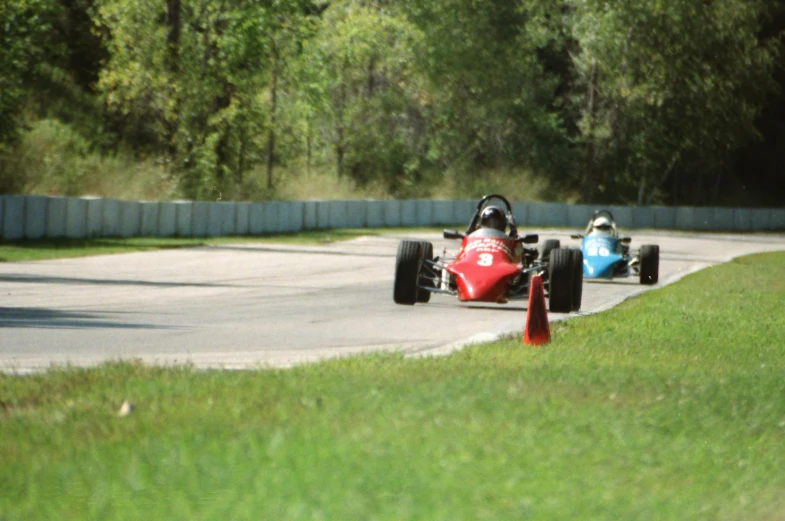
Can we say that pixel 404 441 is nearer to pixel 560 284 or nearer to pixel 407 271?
pixel 560 284

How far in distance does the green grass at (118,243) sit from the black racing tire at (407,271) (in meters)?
9.28

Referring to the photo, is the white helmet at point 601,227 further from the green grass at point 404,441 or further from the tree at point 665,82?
the tree at point 665,82

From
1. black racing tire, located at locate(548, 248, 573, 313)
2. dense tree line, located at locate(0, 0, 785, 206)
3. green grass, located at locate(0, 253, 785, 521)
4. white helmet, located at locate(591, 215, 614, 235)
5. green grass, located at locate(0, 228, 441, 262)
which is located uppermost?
dense tree line, located at locate(0, 0, 785, 206)

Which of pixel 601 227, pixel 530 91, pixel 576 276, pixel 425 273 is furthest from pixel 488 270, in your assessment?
pixel 530 91

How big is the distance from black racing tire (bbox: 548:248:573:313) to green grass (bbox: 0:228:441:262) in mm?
11043

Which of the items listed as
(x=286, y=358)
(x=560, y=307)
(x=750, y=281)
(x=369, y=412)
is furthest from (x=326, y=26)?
(x=369, y=412)

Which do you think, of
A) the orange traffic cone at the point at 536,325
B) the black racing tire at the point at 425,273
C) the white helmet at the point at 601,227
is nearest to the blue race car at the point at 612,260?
the white helmet at the point at 601,227

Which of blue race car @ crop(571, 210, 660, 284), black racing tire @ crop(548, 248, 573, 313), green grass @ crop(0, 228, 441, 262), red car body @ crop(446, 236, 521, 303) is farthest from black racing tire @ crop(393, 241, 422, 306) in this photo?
green grass @ crop(0, 228, 441, 262)

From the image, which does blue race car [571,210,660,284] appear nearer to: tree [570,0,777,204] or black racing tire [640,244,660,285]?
black racing tire [640,244,660,285]

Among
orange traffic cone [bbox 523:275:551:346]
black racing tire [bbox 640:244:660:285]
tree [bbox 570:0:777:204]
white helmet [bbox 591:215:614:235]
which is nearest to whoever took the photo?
orange traffic cone [bbox 523:275:551:346]

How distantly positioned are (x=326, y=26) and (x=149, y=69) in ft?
48.6

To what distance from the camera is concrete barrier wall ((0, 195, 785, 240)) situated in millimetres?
28016

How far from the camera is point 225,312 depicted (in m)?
14.7

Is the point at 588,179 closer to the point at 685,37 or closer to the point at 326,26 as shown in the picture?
the point at 685,37
